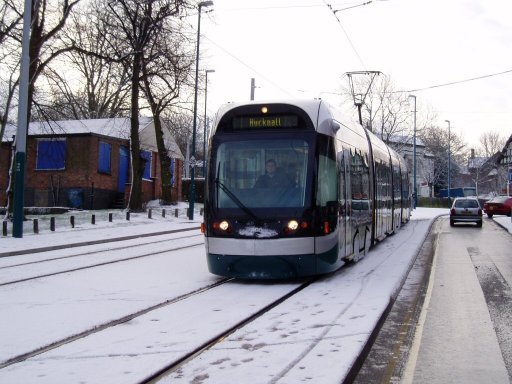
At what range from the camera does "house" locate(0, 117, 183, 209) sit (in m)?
34.3

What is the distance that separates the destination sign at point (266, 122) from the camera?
9742mm

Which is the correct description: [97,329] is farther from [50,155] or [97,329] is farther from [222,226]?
[50,155]

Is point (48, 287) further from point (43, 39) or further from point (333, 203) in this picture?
point (43, 39)

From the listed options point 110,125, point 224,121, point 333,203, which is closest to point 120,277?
point 224,121

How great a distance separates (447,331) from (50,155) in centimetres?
3267

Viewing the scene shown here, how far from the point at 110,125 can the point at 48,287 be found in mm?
30038

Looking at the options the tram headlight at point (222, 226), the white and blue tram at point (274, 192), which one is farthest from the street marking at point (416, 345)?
the tram headlight at point (222, 226)

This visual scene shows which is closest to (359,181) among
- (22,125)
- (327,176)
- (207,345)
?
(327,176)

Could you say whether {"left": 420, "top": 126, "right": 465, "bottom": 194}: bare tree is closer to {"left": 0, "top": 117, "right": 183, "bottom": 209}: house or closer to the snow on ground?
{"left": 0, "top": 117, "right": 183, "bottom": 209}: house

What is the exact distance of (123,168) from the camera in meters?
37.9

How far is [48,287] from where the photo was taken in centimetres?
941

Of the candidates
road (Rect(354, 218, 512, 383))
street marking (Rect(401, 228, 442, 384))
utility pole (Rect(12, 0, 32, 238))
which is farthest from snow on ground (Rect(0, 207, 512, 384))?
utility pole (Rect(12, 0, 32, 238))

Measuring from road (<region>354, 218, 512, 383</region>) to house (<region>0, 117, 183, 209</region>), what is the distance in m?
26.0

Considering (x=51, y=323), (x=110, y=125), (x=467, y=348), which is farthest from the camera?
(x=110, y=125)
